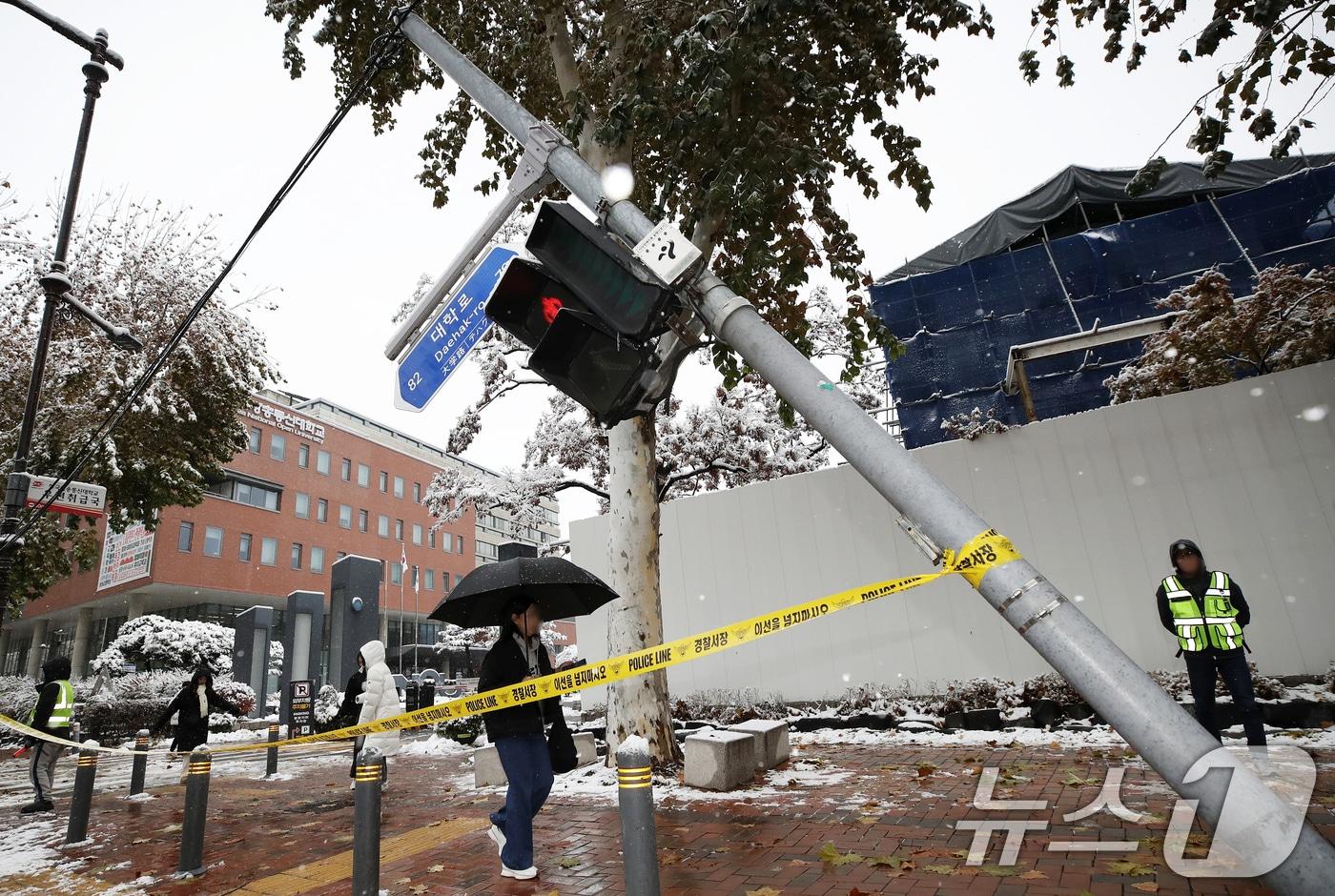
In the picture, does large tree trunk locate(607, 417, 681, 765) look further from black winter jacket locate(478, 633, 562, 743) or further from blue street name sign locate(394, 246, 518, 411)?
blue street name sign locate(394, 246, 518, 411)

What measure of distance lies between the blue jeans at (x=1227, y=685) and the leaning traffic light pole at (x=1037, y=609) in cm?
452

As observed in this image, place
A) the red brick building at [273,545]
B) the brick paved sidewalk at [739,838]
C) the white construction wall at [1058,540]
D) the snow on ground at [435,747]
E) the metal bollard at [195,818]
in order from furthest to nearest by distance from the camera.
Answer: the red brick building at [273,545]
the snow on ground at [435,747]
the white construction wall at [1058,540]
the metal bollard at [195,818]
the brick paved sidewalk at [739,838]

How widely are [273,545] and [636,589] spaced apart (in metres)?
39.8

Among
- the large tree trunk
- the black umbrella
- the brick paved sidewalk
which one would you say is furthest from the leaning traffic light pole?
the large tree trunk

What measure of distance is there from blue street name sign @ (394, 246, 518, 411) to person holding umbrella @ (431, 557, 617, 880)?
55.6 inches

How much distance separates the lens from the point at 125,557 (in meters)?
35.8

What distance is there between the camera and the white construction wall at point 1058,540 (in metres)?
9.38

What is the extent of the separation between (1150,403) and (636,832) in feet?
35.1

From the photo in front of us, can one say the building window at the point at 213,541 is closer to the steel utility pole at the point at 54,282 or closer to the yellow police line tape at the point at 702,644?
the steel utility pole at the point at 54,282

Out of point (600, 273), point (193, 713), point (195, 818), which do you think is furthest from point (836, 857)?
point (193, 713)

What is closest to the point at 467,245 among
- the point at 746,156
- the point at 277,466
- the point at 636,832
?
the point at 746,156

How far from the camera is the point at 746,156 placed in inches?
257

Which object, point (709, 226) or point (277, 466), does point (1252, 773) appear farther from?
point (277, 466)

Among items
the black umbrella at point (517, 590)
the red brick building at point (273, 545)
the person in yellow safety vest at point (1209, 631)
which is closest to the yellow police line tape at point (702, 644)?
the black umbrella at point (517, 590)
